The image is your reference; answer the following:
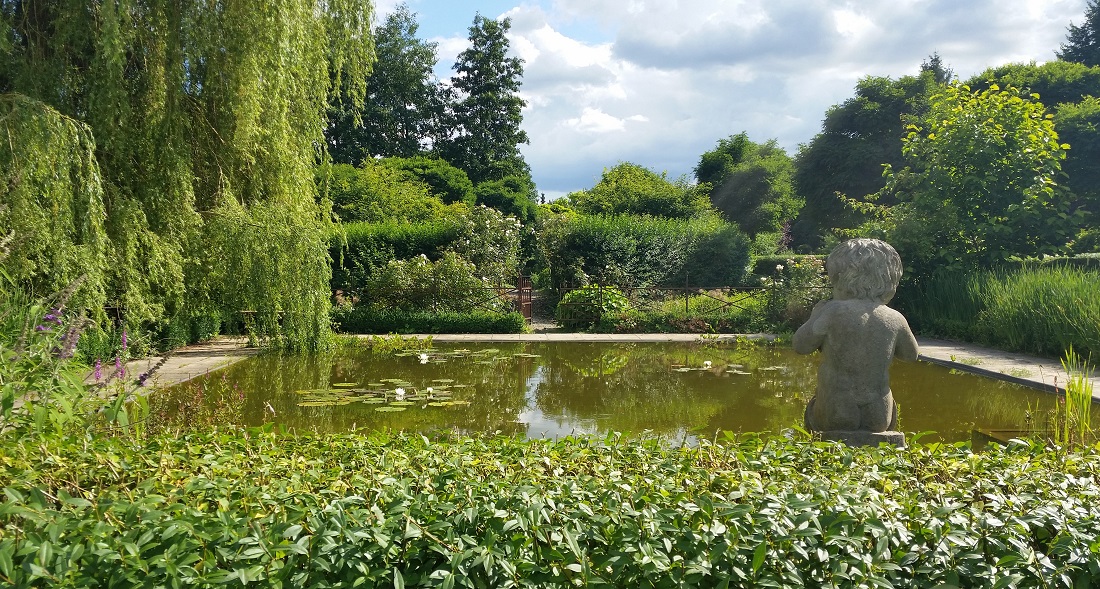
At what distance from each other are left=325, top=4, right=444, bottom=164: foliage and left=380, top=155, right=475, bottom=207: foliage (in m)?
3.38

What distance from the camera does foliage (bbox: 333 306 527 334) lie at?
47.9ft

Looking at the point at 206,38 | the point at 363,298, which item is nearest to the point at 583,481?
the point at 206,38

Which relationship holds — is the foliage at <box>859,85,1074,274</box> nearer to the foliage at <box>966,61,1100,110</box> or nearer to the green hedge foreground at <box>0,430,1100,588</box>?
the green hedge foreground at <box>0,430,1100,588</box>

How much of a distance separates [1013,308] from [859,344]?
27.8 feet

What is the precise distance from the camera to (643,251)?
1980cm

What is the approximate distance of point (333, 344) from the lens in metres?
11.9

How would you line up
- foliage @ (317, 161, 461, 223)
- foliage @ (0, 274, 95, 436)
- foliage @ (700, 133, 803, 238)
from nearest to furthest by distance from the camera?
foliage @ (0, 274, 95, 436), foliage @ (317, 161, 461, 223), foliage @ (700, 133, 803, 238)

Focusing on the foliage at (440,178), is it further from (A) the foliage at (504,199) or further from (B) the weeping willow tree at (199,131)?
(B) the weeping willow tree at (199,131)

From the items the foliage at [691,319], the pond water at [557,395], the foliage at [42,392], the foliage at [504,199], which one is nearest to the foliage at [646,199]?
the foliage at [504,199]

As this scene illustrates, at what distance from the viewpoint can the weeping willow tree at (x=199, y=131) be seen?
8.86m

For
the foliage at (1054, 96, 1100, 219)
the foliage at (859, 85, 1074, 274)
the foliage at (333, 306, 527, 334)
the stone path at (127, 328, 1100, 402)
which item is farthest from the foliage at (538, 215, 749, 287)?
the foliage at (1054, 96, 1100, 219)

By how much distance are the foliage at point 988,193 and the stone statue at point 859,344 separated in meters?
10.8

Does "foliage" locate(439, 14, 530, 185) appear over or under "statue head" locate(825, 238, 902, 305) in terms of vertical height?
over

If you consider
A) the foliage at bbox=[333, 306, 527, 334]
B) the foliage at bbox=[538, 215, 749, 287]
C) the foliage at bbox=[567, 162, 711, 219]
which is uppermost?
the foliage at bbox=[567, 162, 711, 219]
